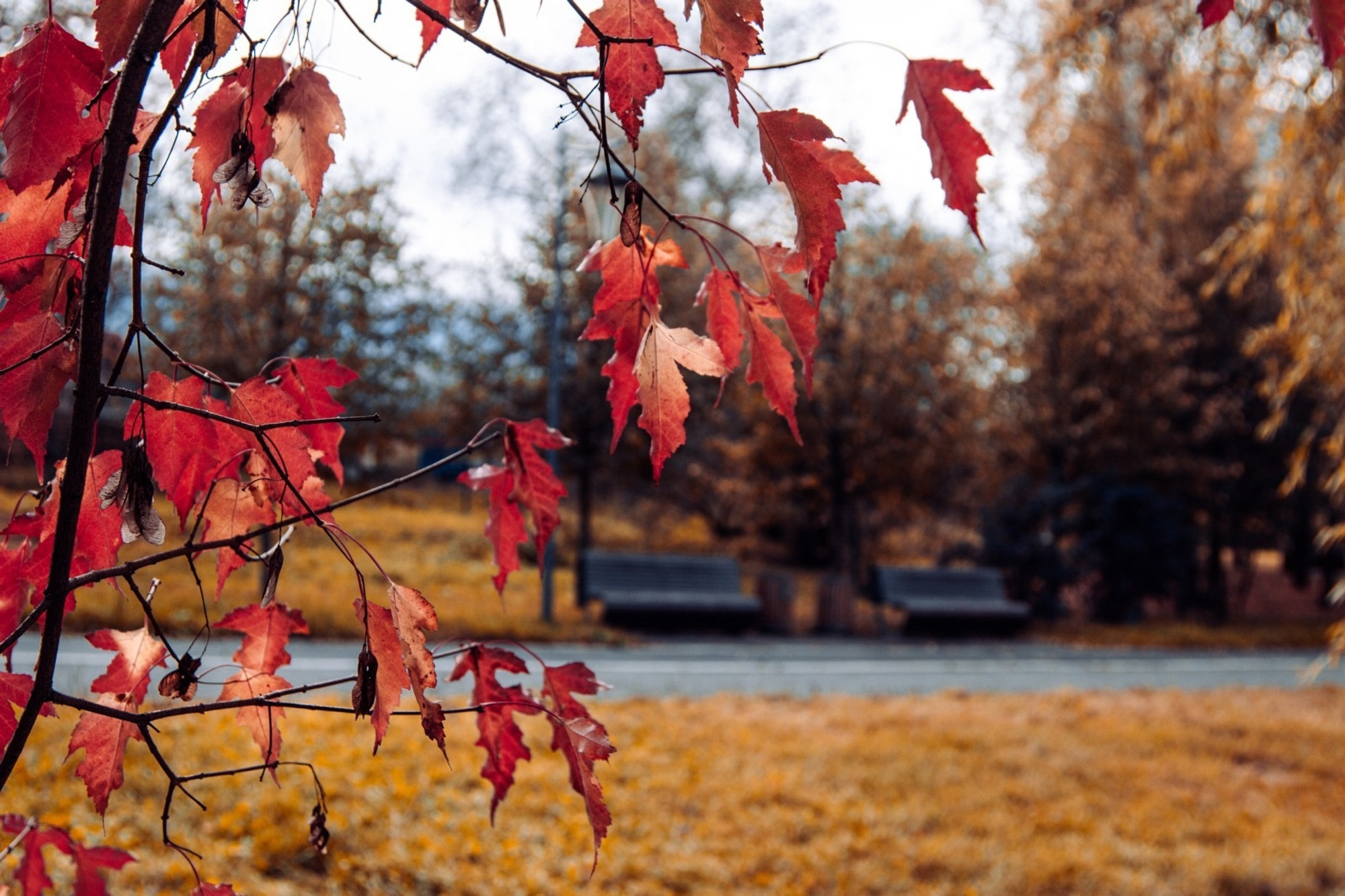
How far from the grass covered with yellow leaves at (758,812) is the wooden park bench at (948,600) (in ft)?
21.3

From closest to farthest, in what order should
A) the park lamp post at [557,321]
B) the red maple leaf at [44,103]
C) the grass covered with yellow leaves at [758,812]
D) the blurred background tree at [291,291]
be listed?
1. the red maple leaf at [44,103]
2. the grass covered with yellow leaves at [758,812]
3. the park lamp post at [557,321]
4. the blurred background tree at [291,291]

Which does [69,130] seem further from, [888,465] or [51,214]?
[888,465]

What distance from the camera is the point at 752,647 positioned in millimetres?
10812

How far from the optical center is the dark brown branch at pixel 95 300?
0.77 meters

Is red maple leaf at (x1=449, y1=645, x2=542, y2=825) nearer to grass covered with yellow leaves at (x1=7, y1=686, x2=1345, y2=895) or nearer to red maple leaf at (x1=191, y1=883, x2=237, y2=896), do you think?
red maple leaf at (x1=191, y1=883, x2=237, y2=896)

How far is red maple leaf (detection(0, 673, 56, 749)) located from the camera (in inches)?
33.6

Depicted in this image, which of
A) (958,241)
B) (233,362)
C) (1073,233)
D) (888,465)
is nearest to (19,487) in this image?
(233,362)

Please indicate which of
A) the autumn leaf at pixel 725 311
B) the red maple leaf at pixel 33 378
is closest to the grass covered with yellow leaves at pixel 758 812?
the red maple leaf at pixel 33 378

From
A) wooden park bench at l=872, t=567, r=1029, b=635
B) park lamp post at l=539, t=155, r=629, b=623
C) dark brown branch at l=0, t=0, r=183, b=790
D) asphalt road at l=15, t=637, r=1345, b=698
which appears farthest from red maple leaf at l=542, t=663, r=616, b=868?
wooden park bench at l=872, t=567, r=1029, b=635

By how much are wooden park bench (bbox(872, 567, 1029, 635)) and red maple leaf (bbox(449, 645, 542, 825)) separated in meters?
11.8

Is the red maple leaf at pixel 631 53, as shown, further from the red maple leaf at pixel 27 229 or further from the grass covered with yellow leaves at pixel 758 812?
the grass covered with yellow leaves at pixel 758 812

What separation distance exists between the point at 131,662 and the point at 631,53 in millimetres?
756

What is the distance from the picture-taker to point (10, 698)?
2.89 ft

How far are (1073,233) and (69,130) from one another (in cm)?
1614
